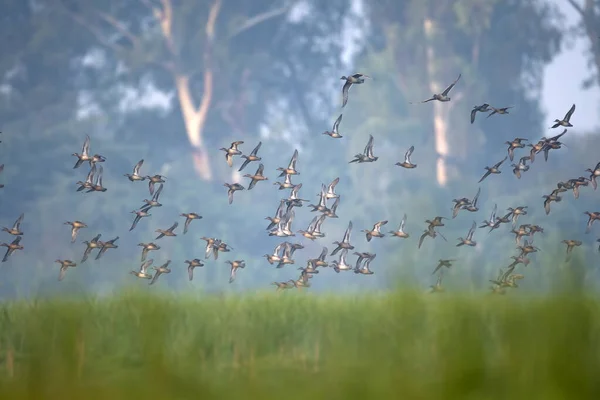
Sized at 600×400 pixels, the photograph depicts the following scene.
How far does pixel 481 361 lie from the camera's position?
199cm

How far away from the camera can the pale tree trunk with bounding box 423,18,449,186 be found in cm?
2000

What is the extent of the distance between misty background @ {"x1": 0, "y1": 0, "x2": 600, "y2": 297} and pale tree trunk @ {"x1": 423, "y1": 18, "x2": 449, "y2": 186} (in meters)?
0.03

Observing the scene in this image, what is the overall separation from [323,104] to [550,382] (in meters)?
19.5

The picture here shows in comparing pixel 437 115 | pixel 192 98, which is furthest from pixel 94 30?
pixel 437 115

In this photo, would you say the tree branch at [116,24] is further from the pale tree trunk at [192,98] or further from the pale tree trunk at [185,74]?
the pale tree trunk at [192,98]

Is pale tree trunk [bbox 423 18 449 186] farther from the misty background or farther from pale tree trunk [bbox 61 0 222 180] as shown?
pale tree trunk [bbox 61 0 222 180]

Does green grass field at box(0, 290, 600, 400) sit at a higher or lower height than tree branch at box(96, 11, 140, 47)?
lower

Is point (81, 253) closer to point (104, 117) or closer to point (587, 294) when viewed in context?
point (587, 294)

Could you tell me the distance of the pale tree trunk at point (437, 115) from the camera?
20.0 metres

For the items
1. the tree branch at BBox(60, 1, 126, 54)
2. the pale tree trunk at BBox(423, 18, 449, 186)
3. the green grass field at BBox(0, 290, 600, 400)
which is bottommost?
A: the green grass field at BBox(0, 290, 600, 400)

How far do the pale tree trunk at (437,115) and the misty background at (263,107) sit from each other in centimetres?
3

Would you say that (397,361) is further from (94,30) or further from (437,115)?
(94,30)

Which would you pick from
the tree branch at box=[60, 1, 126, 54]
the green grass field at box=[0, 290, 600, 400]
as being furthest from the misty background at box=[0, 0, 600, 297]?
the green grass field at box=[0, 290, 600, 400]

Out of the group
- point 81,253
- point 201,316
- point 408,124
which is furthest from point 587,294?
point 408,124
